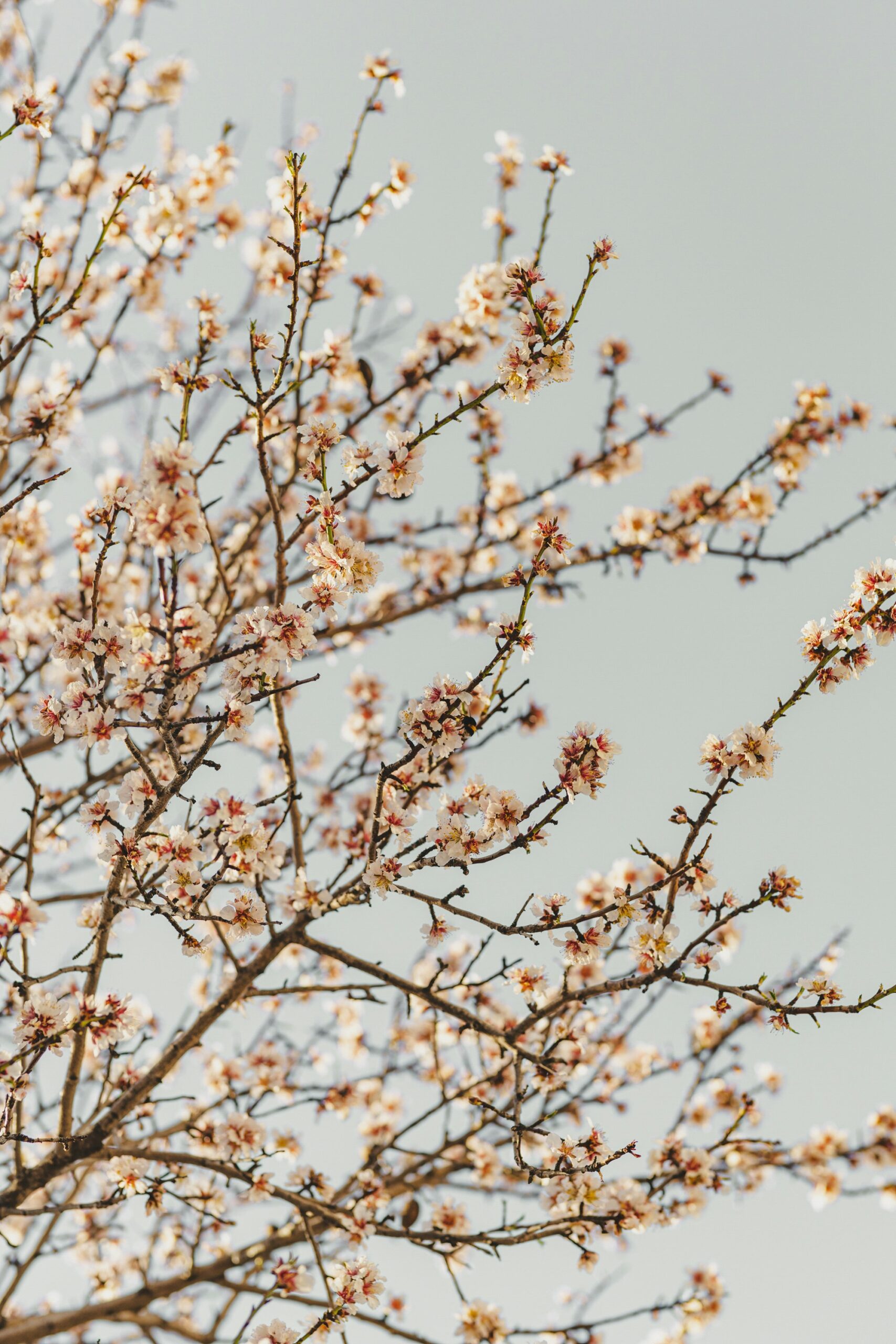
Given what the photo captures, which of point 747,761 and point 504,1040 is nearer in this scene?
point 747,761

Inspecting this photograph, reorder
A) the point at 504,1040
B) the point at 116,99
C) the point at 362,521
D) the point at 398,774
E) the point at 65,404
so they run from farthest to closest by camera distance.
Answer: the point at 362,521
the point at 116,99
the point at 65,404
the point at 398,774
the point at 504,1040

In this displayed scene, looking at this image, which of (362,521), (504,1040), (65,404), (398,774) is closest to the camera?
(504,1040)

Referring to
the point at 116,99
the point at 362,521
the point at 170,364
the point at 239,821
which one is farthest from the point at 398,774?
the point at 116,99

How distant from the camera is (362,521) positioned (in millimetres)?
6734

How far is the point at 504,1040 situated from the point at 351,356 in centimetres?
385

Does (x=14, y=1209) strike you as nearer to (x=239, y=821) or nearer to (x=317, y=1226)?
(x=317, y=1226)

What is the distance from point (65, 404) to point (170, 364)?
4.54 feet

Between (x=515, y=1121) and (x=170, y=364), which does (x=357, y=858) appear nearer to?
(x=515, y=1121)

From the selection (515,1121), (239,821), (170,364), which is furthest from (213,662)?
(515,1121)

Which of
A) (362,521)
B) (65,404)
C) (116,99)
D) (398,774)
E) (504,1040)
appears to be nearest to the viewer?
(504,1040)

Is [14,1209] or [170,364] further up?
[170,364]

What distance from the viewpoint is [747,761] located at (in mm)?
2865

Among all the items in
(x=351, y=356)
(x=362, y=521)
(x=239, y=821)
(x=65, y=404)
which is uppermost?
(x=362, y=521)

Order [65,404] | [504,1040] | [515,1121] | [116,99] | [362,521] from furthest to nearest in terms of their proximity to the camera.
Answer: [362,521]
[116,99]
[65,404]
[504,1040]
[515,1121]
